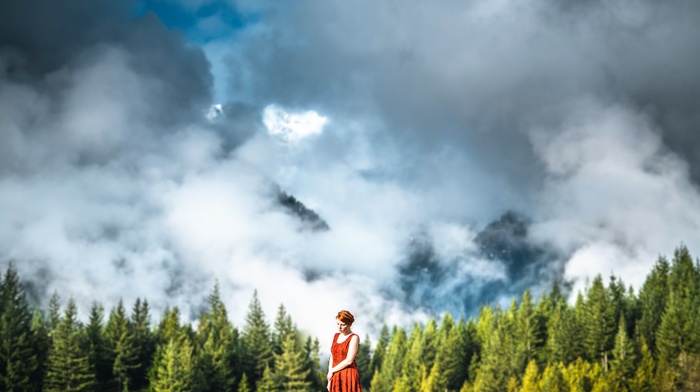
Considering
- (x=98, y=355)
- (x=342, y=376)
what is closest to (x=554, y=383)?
(x=98, y=355)

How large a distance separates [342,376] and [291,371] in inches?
4437

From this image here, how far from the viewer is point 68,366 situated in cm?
11350

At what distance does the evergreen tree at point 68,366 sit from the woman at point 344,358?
104445 mm

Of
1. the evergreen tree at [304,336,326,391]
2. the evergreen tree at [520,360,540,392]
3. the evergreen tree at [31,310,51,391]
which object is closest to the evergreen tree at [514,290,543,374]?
the evergreen tree at [520,360,540,392]

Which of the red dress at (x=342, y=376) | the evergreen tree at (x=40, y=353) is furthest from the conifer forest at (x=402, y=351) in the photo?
the red dress at (x=342, y=376)

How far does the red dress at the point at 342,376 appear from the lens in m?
18.9

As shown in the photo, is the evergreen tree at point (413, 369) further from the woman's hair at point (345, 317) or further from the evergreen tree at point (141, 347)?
the woman's hair at point (345, 317)

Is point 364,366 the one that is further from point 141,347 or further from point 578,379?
point 578,379

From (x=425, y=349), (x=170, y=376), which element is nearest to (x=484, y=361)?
(x=425, y=349)

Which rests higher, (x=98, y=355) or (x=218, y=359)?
(x=218, y=359)

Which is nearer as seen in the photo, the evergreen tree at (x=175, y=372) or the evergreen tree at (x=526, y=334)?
the evergreen tree at (x=175, y=372)

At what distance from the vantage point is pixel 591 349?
142 meters

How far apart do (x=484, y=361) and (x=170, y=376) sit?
6285 cm

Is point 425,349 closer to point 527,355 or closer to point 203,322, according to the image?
point 527,355
